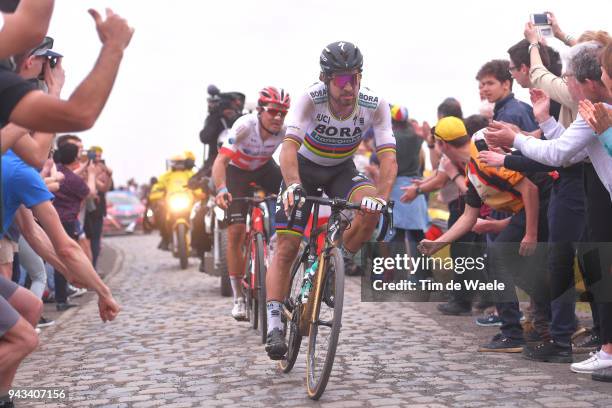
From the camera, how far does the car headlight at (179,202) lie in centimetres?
1833

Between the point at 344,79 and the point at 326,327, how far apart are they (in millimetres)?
1803

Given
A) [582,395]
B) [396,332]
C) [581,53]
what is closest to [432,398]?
[582,395]

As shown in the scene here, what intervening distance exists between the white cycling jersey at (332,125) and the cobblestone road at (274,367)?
5.23ft

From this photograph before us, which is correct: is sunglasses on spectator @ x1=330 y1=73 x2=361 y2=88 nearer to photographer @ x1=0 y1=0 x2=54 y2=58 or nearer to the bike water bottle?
the bike water bottle

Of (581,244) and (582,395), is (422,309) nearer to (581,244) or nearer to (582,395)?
(581,244)

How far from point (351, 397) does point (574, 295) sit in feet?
6.92

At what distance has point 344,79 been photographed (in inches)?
268

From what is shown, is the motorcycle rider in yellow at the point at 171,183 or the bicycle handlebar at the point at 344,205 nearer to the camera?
the bicycle handlebar at the point at 344,205

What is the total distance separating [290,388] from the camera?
21.2 feet

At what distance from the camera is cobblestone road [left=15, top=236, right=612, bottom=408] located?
6.05m

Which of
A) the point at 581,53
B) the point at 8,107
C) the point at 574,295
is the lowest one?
the point at 574,295

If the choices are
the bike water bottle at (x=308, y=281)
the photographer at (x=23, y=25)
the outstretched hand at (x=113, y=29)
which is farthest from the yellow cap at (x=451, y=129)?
the photographer at (x=23, y=25)

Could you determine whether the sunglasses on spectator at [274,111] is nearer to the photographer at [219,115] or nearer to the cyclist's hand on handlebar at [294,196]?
the cyclist's hand on handlebar at [294,196]

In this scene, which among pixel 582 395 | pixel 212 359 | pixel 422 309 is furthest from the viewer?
pixel 422 309
